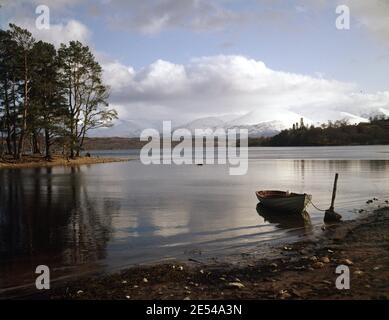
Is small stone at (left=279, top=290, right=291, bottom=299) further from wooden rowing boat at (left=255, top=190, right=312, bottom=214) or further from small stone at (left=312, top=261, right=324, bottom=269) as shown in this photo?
wooden rowing boat at (left=255, top=190, right=312, bottom=214)

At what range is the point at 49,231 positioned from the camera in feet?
65.9

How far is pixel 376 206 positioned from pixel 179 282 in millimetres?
19802

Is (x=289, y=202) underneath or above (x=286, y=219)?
above

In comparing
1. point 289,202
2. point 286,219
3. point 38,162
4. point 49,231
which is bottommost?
point 286,219

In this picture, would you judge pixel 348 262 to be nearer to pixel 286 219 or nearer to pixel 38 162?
pixel 286 219

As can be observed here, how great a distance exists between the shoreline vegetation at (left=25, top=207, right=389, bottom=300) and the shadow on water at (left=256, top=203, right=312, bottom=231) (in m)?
5.20

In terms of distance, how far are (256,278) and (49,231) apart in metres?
12.1

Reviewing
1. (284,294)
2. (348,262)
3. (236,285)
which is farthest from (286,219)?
(284,294)

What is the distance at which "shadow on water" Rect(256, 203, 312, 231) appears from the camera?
21492 millimetres

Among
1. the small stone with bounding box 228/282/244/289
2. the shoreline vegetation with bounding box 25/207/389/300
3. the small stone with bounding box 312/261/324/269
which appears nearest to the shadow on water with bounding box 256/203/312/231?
the shoreline vegetation with bounding box 25/207/389/300

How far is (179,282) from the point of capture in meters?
12.0
